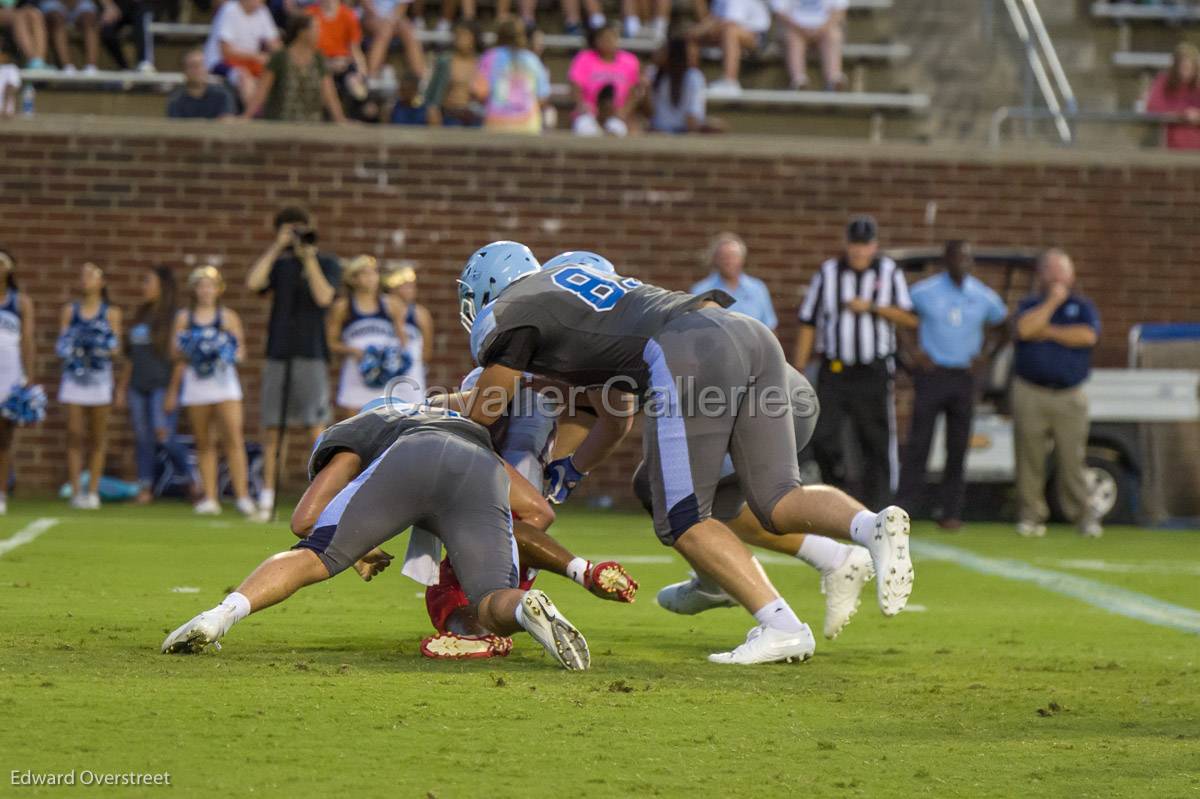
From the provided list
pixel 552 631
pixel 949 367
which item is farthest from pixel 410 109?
pixel 552 631

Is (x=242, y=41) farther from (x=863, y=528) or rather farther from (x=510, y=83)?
(x=863, y=528)

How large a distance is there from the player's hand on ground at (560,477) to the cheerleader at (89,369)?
782 centimetres

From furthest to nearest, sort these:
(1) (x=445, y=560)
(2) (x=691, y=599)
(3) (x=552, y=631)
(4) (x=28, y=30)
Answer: (4) (x=28, y=30)
(2) (x=691, y=599)
(1) (x=445, y=560)
(3) (x=552, y=631)

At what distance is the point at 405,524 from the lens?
20.9ft

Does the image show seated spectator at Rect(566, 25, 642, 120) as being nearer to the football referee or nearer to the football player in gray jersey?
the football referee

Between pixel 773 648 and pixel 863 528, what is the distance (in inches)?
23.1

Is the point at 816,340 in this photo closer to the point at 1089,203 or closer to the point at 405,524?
the point at 1089,203

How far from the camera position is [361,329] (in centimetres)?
1368

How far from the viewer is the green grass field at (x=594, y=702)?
460 centimetres

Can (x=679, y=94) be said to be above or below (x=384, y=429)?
above

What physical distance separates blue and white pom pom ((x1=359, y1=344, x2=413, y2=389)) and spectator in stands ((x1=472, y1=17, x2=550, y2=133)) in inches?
140

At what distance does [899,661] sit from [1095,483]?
8399 mm

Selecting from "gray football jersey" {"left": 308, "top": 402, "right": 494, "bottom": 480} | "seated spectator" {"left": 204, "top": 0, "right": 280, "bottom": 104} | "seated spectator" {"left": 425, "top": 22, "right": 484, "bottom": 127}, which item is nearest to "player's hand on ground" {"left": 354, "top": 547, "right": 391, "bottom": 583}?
"gray football jersey" {"left": 308, "top": 402, "right": 494, "bottom": 480}

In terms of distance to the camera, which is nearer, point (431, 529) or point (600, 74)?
point (431, 529)
